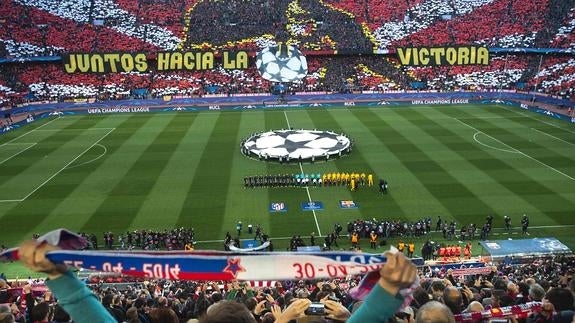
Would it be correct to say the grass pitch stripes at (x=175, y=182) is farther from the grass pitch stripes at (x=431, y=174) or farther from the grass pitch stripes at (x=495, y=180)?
the grass pitch stripes at (x=495, y=180)

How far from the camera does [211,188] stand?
37062 mm

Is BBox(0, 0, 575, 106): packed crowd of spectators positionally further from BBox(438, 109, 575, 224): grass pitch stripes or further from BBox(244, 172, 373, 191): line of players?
BBox(244, 172, 373, 191): line of players

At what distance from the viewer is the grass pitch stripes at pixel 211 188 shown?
31.6m

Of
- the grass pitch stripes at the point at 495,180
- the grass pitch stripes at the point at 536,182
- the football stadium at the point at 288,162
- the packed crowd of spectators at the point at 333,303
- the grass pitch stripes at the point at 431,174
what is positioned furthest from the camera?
the grass pitch stripes at the point at 431,174

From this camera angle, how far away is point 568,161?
41.2 metres

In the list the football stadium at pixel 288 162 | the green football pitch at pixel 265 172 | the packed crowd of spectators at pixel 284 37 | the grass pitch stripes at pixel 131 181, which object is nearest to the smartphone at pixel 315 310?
the football stadium at pixel 288 162

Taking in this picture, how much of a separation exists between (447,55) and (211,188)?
150ft

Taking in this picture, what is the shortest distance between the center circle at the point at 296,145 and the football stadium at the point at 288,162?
1.10 ft

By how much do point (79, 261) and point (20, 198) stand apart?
35.6 metres

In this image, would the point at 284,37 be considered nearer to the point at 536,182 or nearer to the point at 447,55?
the point at 447,55

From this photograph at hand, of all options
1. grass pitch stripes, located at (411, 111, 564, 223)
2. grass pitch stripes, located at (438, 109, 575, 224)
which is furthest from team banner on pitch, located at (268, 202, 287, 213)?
grass pitch stripes, located at (438, 109, 575, 224)

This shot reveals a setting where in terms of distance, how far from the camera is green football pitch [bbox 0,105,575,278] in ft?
105

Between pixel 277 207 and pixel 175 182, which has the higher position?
pixel 175 182

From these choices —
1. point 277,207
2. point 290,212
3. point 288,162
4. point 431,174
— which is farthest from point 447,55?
point 290,212
